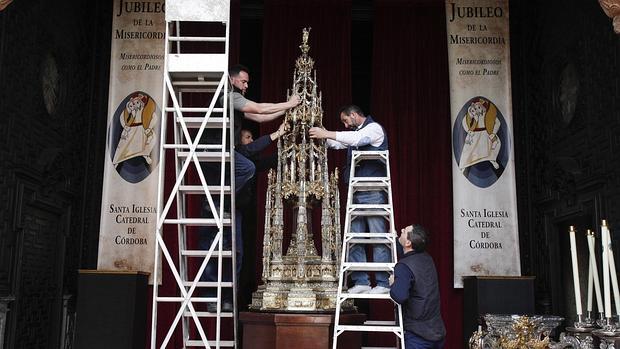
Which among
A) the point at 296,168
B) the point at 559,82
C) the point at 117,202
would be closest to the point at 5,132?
the point at 117,202

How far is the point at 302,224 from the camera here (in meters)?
5.44

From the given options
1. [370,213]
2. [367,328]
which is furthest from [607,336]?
[370,213]

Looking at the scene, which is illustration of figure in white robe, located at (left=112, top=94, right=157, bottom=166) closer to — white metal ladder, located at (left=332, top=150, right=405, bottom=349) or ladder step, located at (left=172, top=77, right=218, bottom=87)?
ladder step, located at (left=172, top=77, right=218, bottom=87)

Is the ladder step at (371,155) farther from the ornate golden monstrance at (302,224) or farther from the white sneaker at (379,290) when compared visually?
the white sneaker at (379,290)

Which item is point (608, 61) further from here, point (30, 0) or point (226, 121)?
point (30, 0)

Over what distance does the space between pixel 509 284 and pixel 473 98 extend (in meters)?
2.08

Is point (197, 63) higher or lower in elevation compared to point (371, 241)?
higher

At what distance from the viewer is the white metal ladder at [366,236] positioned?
4812mm

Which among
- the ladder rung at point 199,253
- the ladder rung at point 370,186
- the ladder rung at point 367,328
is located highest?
the ladder rung at point 370,186

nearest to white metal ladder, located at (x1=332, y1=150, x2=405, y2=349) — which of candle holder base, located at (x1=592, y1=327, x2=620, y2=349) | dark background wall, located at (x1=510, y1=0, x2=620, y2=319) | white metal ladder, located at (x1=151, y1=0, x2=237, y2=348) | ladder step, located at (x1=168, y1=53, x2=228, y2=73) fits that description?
white metal ladder, located at (x1=151, y1=0, x2=237, y2=348)

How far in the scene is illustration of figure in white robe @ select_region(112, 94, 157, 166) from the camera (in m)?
7.73

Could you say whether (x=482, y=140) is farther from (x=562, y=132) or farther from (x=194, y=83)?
(x=194, y=83)

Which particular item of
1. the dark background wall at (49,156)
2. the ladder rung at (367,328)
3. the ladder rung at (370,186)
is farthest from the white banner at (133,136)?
the ladder rung at (367,328)

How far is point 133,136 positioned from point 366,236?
12.0ft
